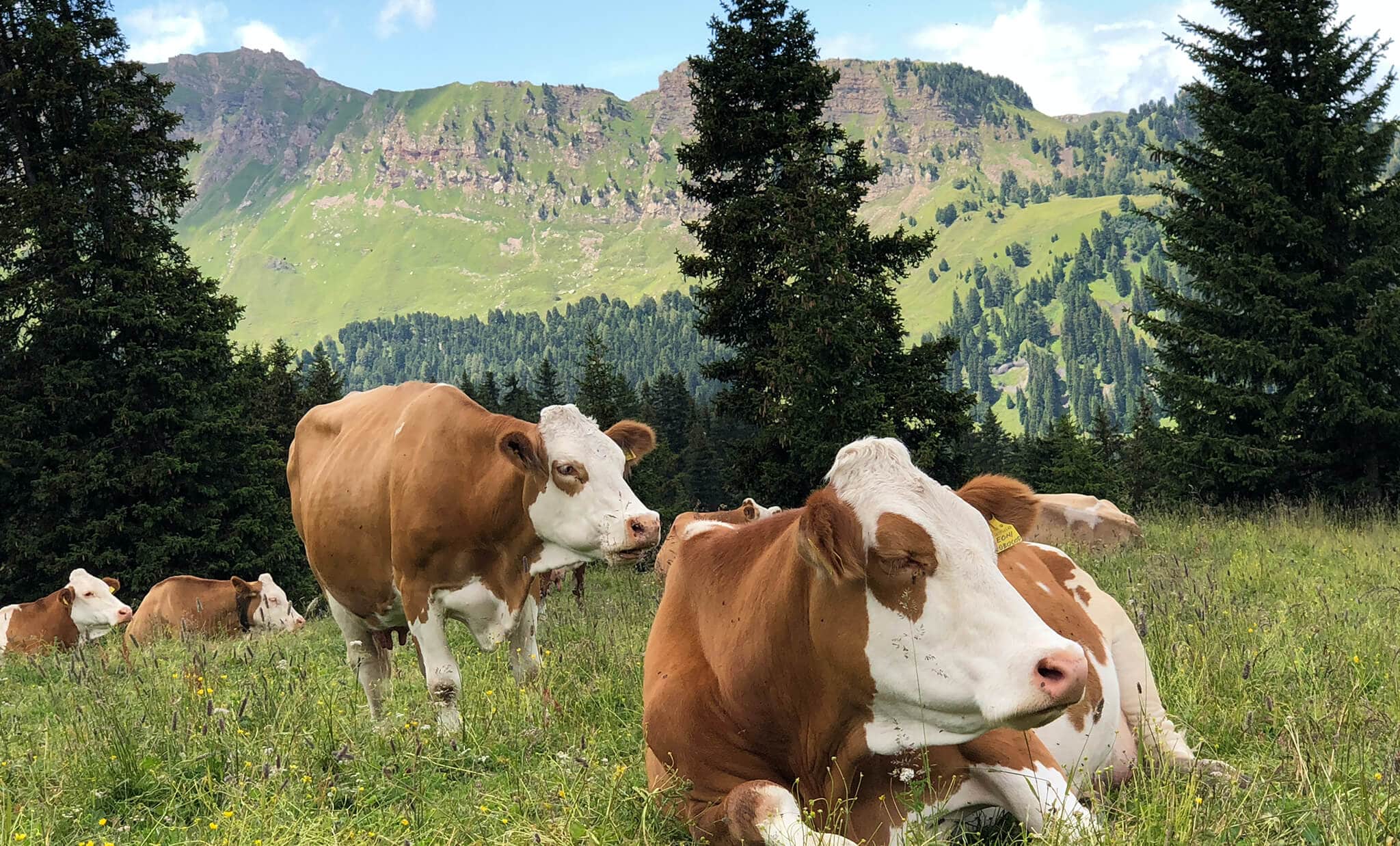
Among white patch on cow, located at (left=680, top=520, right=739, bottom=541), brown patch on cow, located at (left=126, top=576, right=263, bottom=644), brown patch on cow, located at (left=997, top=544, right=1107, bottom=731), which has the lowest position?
brown patch on cow, located at (left=126, top=576, right=263, bottom=644)

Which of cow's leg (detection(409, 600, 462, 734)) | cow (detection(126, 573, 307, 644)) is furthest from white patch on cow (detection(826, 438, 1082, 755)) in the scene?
cow (detection(126, 573, 307, 644))

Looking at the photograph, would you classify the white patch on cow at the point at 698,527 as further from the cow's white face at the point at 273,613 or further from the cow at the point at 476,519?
the cow's white face at the point at 273,613

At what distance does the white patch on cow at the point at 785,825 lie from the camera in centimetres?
288

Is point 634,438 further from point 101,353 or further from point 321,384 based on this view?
point 321,384

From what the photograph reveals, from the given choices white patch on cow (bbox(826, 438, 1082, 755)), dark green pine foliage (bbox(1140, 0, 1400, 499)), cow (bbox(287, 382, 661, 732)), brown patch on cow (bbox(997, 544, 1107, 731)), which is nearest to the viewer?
white patch on cow (bbox(826, 438, 1082, 755))

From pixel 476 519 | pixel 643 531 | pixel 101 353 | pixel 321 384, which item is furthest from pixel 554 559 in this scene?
pixel 321 384

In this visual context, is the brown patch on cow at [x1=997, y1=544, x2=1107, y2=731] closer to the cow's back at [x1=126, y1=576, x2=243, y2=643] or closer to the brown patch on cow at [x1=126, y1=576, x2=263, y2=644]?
the cow's back at [x1=126, y1=576, x2=243, y2=643]

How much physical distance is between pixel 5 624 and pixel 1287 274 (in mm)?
23734

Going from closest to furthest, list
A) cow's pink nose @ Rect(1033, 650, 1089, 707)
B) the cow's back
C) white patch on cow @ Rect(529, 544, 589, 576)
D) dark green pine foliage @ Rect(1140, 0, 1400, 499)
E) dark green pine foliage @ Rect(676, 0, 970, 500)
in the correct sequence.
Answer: cow's pink nose @ Rect(1033, 650, 1089, 707)
white patch on cow @ Rect(529, 544, 589, 576)
the cow's back
dark green pine foliage @ Rect(1140, 0, 1400, 499)
dark green pine foliage @ Rect(676, 0, 970, 500)

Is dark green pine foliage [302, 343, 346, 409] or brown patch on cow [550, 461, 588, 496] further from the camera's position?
dark green pine foliage [302, 343, 346, 409]

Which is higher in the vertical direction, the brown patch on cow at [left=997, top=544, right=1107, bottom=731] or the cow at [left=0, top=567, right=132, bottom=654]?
the brown patch on cow at [left=997, top=544, right=1107, bottom=731]

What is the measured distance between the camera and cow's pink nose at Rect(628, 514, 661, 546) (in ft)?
19.6

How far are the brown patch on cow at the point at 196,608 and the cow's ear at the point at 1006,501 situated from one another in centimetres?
1290

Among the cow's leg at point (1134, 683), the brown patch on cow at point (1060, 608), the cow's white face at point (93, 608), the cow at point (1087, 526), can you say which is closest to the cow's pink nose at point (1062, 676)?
the brown patch on cow at point (1060, 608)
